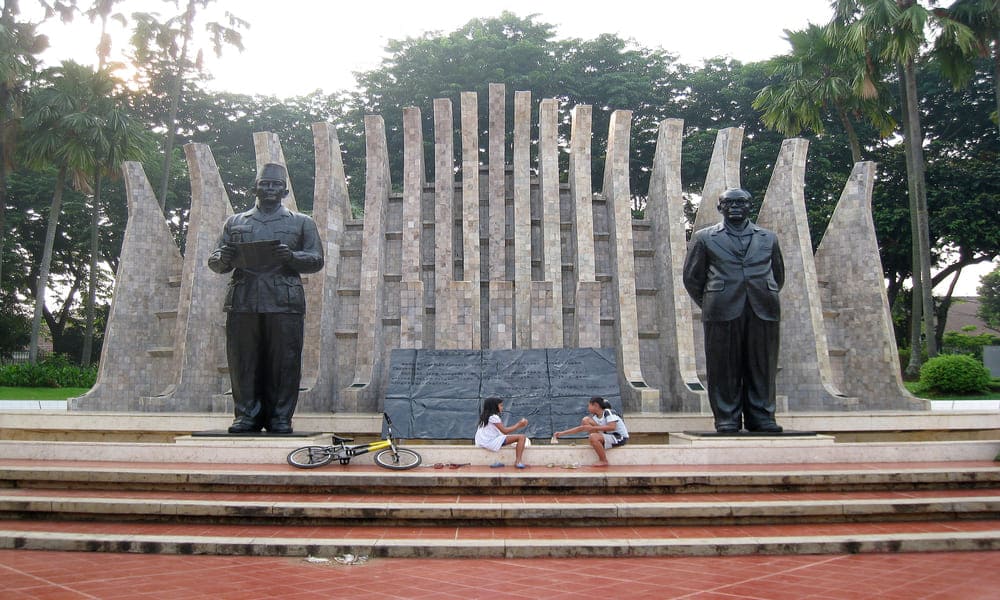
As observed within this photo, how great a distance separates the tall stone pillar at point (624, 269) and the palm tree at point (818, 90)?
8607 mm

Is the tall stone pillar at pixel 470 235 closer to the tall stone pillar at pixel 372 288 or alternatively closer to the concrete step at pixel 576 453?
the tall stone pillar at pixel 372 288

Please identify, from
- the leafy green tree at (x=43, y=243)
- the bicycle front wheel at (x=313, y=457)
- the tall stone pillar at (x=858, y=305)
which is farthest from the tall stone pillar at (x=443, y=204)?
the leafy green tree at (x=43, y=243)

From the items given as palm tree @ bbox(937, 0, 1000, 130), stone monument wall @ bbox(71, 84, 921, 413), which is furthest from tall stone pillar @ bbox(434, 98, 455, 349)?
palm tree @ bbox(937, 0, 1000, 130)

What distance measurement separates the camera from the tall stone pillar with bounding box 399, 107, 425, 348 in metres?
14.9

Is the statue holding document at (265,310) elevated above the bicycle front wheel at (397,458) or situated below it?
above

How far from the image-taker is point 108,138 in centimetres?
2491

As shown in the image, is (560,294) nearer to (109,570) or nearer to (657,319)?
(657,319)

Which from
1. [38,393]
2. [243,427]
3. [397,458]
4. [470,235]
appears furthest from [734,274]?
[38,393]

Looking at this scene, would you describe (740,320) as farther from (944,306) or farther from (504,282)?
(944,306)

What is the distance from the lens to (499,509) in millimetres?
6363

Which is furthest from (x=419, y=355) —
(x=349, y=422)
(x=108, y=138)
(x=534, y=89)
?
(x=534, y=89)

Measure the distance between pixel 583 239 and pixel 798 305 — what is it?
4.70 m

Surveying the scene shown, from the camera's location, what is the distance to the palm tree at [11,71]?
2359cm

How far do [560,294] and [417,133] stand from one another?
17.3ft
